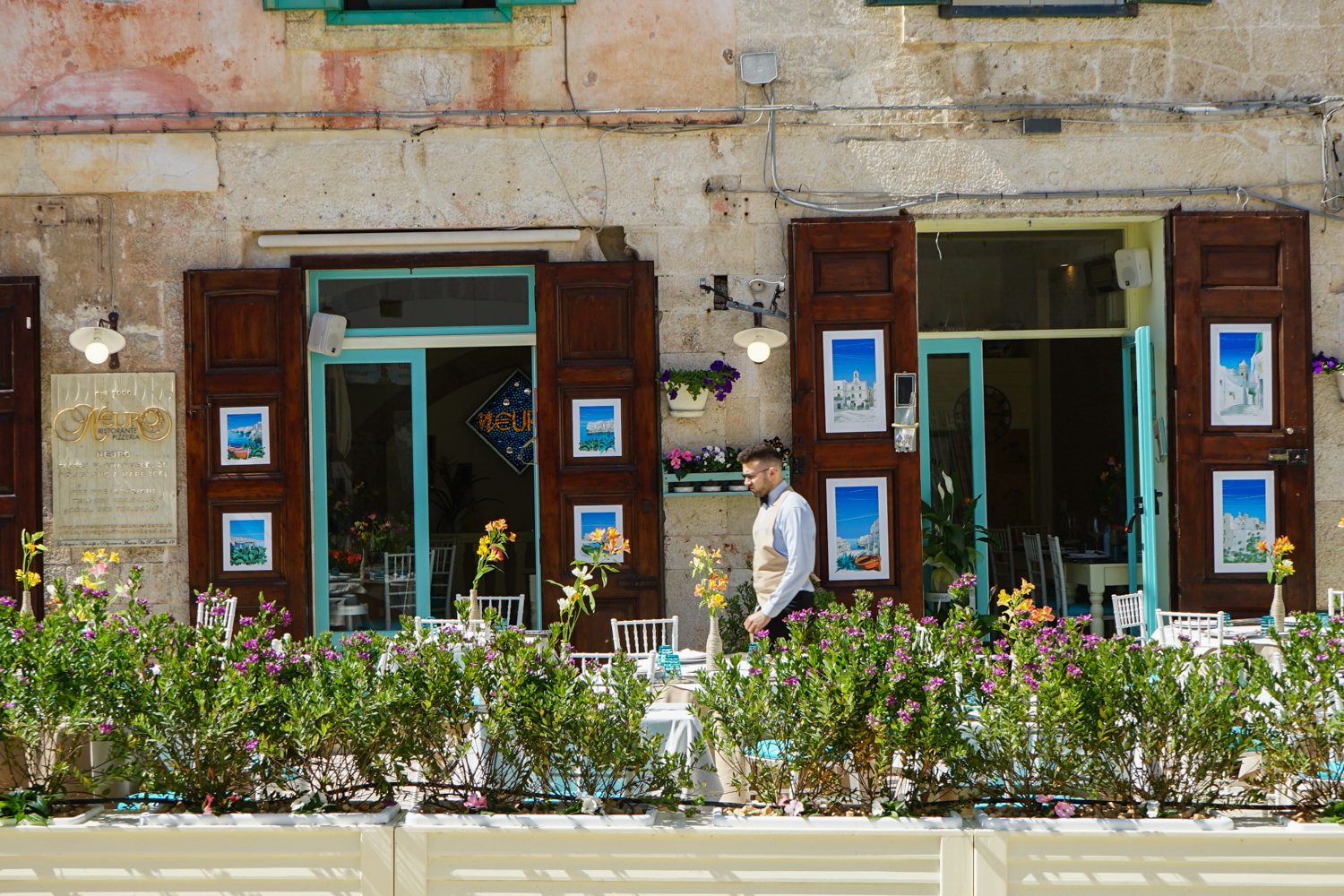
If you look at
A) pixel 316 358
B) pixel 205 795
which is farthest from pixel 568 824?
pixel 316 358

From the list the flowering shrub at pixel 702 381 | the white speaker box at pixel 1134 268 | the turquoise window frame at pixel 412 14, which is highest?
the turquoise window frame at pixel 412 14

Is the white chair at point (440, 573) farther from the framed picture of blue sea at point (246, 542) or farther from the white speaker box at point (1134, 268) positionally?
the white speaker box at point (1134, 268)

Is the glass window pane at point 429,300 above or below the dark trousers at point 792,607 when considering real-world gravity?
above

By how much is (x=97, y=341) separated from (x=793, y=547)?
15.1ft

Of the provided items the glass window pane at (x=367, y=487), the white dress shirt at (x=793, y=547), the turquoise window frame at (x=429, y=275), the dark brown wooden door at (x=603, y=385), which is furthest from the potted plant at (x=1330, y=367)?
the glass window pane at (x=367, y=487)

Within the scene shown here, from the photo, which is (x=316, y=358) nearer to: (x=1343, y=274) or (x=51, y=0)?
(x=51, y=0)

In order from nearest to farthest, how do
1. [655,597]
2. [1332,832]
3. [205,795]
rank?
[1332,832] < [205,795] < [655,597]

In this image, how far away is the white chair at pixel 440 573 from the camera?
802 centimetres

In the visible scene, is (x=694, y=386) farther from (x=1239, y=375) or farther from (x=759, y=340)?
(x=1239, y=375)

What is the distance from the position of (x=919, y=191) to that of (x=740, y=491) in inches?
90.0

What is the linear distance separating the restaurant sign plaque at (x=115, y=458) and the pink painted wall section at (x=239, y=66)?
1.70 m

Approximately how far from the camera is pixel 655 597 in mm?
7492

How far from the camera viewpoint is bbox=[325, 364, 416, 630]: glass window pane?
25.9 feet

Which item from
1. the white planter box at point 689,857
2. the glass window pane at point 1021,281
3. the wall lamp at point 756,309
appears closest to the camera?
the white planter box at point 689,857
